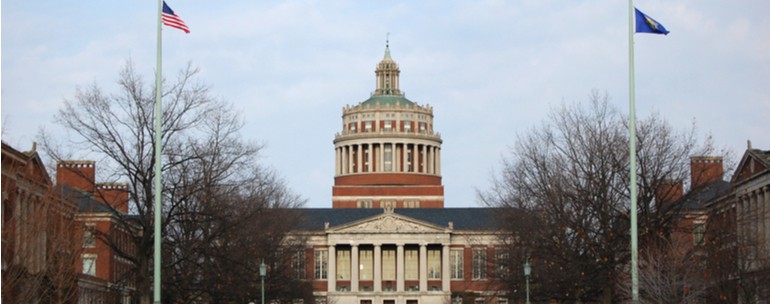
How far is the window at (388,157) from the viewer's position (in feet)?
630

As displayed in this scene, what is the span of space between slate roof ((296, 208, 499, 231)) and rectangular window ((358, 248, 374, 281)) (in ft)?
14.4

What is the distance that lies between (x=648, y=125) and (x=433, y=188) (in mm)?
122870

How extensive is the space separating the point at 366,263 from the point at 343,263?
280 centimetres

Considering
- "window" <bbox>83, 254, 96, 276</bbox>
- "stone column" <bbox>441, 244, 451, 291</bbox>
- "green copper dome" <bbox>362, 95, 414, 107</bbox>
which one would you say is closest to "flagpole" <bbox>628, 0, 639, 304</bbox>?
"window" <bbox>83, 254, 96, 276</bbox>

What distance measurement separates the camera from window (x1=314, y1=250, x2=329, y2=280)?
174m

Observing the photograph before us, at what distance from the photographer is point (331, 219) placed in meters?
177

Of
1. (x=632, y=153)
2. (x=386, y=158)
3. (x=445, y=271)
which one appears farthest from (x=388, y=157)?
(x=632, y=153)

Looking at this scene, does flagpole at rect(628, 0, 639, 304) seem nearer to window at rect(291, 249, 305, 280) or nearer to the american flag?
the american flag

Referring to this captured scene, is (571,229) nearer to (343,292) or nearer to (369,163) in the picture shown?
(343,292)

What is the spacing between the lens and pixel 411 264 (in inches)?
6949

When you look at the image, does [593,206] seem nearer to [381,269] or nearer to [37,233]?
[37,233]

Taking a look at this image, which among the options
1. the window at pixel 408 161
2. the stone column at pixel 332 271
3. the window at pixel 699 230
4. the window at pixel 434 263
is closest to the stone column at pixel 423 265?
the window at pixel 434 263

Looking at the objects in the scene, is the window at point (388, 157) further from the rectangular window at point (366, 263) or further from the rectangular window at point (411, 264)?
Result: the rectangular window at point (411, 264)

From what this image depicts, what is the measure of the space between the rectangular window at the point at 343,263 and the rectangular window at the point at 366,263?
1.46m
